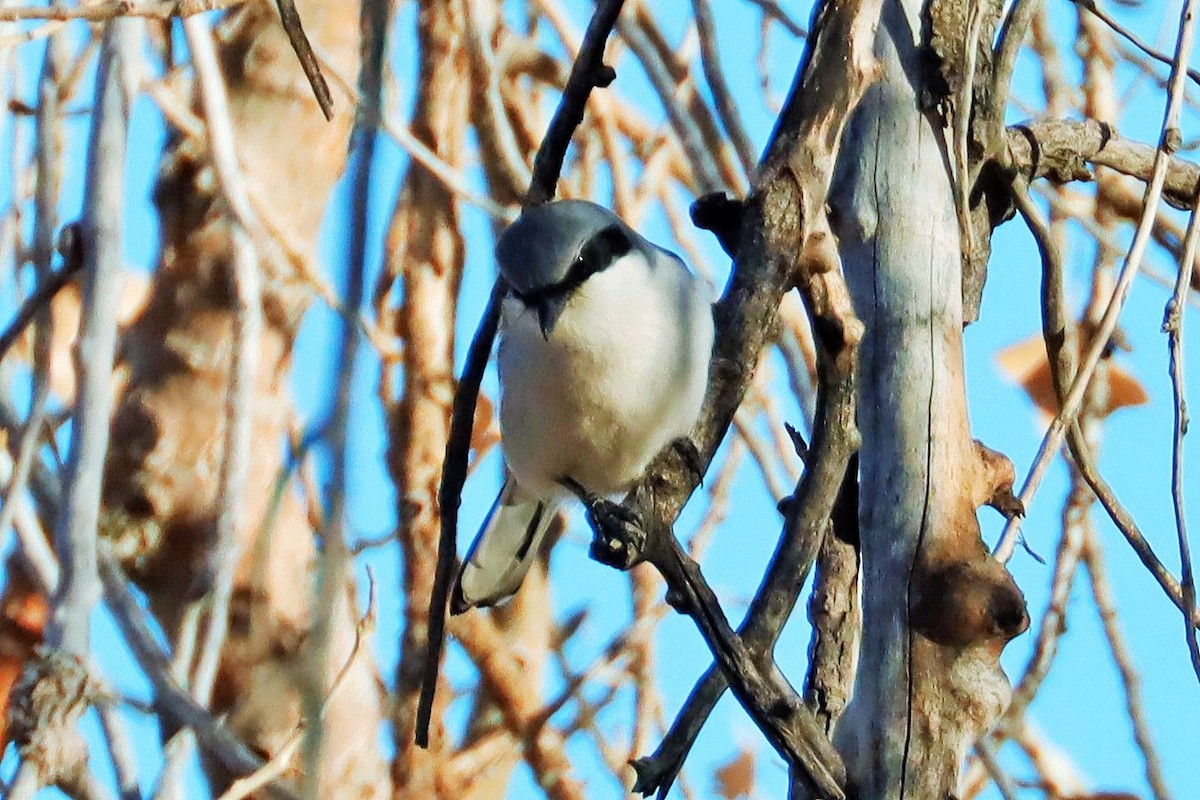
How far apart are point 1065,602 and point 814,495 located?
1130 millimetres

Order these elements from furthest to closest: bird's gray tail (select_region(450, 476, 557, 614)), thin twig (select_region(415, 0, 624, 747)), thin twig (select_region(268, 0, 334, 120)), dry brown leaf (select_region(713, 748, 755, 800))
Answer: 1. dry brown leaf (select_region(713, 748, 755, 800))
2. bird's gray tail (select_region(450, 476, 557, 614))
3. thin twig (select_region(415, 0, 624, 747))
4. thin twig (select_region(268, 0, 334, 120))

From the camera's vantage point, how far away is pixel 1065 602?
2367 mm

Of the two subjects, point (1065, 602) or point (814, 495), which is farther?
point (1065, 602)

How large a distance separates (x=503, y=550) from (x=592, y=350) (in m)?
0.41

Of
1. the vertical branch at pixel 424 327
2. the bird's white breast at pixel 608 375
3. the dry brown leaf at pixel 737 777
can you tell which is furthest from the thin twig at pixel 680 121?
the dry brown leaf at pixel 737 777

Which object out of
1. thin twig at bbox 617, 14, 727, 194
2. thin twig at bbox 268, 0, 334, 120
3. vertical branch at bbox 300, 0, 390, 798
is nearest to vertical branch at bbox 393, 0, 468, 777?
thin twig at bbox 617, 14, 727, 194

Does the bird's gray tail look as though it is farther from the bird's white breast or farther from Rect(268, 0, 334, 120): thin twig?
Rect(268, 0, 334, 120): thin twig

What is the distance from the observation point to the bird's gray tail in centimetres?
212

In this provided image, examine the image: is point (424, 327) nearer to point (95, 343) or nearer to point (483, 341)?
point (95, 343)

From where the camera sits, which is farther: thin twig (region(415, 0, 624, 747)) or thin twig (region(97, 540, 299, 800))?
thin twig (region(97, 540, 299, 800))

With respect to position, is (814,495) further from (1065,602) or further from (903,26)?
(1065,602)

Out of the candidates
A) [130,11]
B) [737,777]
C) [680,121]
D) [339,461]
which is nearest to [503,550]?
[680,121]

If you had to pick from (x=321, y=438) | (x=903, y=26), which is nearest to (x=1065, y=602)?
(x=903, y=26)

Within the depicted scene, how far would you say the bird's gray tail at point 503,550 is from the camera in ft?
6.97
